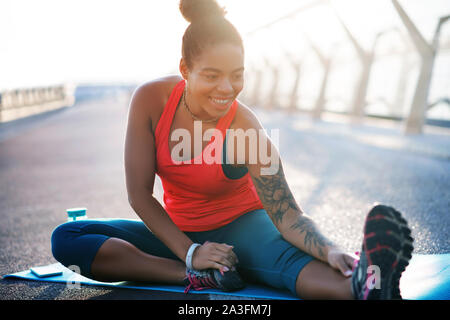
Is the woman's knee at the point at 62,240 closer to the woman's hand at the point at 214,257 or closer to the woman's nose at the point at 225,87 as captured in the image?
the woman's hand at the point at 214,257

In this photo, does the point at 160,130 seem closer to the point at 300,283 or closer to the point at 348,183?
the point at 300,283

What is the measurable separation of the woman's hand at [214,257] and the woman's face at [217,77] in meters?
0.59

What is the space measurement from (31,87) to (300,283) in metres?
20.4

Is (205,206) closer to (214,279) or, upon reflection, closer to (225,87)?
(214,279)

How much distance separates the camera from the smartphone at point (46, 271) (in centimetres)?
234

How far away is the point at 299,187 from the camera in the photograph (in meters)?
4.64

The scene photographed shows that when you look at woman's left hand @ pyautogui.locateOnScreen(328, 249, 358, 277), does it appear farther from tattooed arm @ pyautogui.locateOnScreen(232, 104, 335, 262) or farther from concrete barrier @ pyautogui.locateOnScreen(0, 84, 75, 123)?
concrete barrier @ pyautogui.locateOnScreen(0, 84, 75, 123)

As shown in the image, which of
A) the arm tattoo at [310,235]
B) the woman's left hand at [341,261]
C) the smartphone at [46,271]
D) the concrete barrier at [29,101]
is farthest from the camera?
the concrete barrier at [29,101]

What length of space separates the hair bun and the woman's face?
191mm

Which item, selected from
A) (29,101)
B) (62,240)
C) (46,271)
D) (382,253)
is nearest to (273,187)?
(382,253)

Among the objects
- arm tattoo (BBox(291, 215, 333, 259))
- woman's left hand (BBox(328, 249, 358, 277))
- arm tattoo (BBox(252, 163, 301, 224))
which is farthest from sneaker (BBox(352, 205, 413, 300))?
arm tattoo (BBox(252, 163, 301, 224))

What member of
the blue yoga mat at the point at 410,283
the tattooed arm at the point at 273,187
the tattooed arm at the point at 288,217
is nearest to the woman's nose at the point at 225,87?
the tattooed arm at the point at 273,187

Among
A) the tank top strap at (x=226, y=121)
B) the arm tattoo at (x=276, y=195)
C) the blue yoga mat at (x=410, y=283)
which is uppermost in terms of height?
the tank top strap at (x=226, y=121)

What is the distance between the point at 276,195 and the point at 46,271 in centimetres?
138
